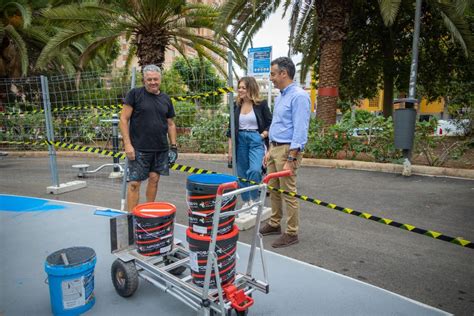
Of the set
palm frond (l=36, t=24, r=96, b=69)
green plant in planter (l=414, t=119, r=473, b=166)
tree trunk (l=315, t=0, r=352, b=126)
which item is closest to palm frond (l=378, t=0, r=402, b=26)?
tree trunk (l=315, t=0, r=352, b=126)

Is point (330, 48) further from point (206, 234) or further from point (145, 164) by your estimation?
point (206, 234)

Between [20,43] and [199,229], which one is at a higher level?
[20,43]

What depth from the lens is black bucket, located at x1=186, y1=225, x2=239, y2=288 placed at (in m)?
2.29

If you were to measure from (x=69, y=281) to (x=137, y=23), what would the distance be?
9.14 m

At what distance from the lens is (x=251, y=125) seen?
14.2ft

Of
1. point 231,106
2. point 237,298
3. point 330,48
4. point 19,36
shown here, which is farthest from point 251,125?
point 19,36

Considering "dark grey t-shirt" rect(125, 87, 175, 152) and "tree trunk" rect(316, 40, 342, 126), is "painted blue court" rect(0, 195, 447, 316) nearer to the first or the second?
"dark grey t-shirt" rect(125, 87, 175, 152)

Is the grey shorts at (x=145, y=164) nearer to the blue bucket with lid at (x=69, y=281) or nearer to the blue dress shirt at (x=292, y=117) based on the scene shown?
the blue dress shirt at (x=292, y=117)

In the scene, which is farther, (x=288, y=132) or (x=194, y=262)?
(x=288, y=132)

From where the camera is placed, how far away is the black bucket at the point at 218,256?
2293 millimetres

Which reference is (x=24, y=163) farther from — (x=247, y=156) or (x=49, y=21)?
(x=247, y=156)

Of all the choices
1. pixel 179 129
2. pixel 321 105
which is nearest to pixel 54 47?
pixel 179 129

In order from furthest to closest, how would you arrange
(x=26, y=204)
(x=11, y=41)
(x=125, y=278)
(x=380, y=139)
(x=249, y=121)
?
1. (x=11, y=41)
2. (x=380, y=139)
3. (x=26, y=204)
4. (x=249, y=121)
5. (x=125, y=278)

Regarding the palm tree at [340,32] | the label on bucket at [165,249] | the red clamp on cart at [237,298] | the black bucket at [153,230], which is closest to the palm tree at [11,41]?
the palm tree at [340,32]
